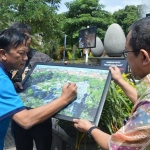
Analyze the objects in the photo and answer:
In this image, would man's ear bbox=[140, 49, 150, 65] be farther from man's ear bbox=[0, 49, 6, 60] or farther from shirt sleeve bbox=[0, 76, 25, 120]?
man's ear bbox=[0, 49, 6, 60]

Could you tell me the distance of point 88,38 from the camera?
301 inches

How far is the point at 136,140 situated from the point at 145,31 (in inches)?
20.7

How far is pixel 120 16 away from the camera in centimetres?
4131

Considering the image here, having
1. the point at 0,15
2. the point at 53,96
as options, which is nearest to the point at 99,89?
the point at 53,96

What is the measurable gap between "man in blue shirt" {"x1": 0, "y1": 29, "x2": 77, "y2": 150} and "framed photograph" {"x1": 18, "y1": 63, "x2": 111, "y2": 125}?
8cm

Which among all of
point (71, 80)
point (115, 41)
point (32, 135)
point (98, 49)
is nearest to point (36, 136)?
point (32, 135)

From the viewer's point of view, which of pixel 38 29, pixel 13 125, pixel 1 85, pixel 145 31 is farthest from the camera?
pixel 38 29

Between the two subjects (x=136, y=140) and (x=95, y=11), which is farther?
(x=95, y=11)

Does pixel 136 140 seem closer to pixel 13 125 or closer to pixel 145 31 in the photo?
pixel 145 31

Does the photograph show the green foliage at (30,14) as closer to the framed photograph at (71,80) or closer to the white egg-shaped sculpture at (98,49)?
the white egg-shaped sculpture at (98,49)

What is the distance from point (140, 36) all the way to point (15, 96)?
0.91 metres

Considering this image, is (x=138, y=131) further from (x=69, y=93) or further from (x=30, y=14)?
(x=30, y=14)

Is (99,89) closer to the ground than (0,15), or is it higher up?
closer to the ground

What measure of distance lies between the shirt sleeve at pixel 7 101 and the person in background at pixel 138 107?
1.79ft
